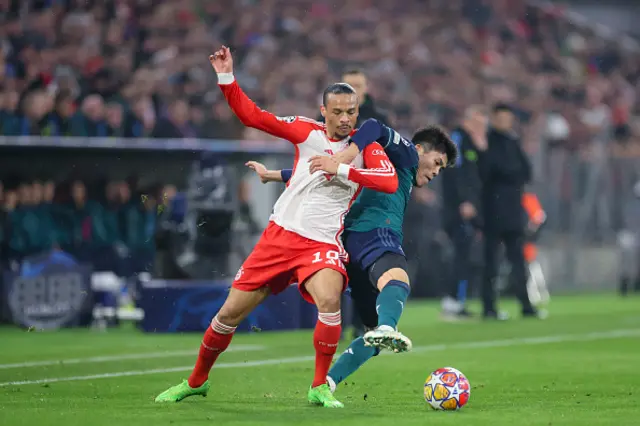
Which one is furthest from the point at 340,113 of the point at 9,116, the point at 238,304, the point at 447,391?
the point at 9,116

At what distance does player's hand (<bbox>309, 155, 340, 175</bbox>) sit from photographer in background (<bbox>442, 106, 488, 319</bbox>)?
823cm

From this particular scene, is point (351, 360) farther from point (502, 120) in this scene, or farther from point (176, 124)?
point (176, 124)

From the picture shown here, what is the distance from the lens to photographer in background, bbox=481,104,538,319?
50.5 feet

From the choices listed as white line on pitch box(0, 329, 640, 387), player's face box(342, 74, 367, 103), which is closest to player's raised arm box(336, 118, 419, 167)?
white line on pitch box(0, 329, 640, 387)

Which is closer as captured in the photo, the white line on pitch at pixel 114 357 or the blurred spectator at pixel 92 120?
the white line on pitch at pixel 114 357

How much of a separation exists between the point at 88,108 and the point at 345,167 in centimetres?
979

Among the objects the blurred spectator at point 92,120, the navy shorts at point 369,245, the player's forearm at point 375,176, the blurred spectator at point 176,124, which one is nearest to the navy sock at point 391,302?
the navy shorts at point 369,245

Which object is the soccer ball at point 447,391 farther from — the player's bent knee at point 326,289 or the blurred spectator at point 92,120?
the blurred spectator at point 92,120

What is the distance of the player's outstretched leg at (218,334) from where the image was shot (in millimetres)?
7340

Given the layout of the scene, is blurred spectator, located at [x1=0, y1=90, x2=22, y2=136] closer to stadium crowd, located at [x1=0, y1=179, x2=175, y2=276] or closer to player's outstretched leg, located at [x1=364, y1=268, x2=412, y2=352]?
A: stadium crowd, located at [x1=0, y1=179, x2=175, y2=276]

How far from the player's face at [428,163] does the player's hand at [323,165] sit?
3.53ft

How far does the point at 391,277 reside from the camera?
7.41 metres

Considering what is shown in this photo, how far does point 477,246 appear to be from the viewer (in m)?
17.8

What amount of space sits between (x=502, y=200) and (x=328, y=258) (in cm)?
853
